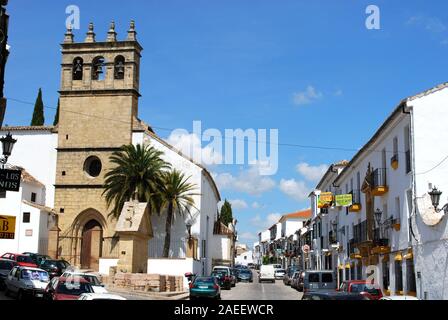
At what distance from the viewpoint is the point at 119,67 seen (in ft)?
150

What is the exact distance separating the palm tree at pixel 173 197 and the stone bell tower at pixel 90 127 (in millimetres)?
4532

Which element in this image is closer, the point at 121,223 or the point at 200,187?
the point at 121,223

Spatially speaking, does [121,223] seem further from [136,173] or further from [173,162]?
[173,162]

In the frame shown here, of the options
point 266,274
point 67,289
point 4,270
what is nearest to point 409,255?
point 67,289

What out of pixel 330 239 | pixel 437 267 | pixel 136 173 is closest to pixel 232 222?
pixel 330 239

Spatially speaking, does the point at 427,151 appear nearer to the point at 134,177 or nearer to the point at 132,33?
the point at 134,177

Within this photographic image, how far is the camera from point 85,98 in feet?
150

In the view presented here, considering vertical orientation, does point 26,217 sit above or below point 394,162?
below

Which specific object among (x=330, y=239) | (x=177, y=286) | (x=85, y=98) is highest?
(x=85, y=98)

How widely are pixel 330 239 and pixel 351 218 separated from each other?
7.75 m

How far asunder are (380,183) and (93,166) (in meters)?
23.6

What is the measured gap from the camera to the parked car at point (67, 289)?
16812 mm

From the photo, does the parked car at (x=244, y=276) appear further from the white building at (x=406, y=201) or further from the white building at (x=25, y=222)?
the white building at (x=406, y=201)

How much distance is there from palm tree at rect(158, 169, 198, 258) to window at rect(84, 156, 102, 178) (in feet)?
18.6
